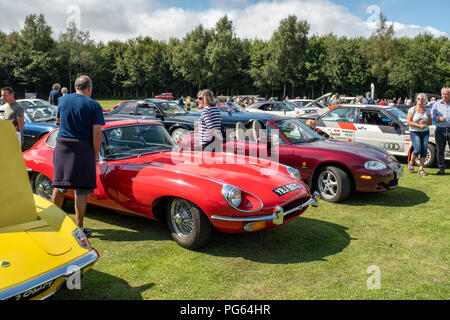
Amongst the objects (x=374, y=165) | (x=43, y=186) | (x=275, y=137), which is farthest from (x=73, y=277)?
(x=374, y=165)

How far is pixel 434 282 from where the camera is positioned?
3287 millimetres

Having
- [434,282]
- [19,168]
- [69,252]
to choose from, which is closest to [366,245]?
[434,282]

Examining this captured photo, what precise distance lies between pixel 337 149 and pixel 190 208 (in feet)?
10.8

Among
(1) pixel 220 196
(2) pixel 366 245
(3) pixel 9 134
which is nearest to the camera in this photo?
(3) pixel 9 134

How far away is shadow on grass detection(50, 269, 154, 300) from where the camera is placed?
3035 mm

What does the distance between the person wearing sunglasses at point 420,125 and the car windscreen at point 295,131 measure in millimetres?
2600

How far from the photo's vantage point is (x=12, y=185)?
9.36ft

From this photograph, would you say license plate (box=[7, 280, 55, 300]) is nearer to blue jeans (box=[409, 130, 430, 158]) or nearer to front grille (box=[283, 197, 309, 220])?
front grille (box=[283, 197, 309, 220])

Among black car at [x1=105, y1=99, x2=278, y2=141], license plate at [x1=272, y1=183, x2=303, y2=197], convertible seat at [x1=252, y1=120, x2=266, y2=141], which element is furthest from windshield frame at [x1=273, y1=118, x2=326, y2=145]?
black car at [x1=105, y1=99, x2=278, y2=141]

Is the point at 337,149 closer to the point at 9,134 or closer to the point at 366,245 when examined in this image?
A: the point at 366,245

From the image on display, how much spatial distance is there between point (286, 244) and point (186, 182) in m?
1.42

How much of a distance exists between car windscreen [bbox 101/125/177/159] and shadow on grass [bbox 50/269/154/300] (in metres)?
1.76

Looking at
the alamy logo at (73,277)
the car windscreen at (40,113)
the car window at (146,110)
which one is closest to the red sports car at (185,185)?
the alamy logo at (73,277)

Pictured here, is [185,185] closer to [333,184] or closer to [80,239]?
[80,239]
